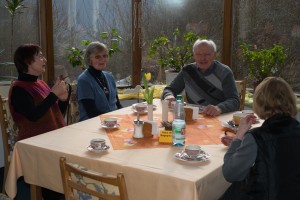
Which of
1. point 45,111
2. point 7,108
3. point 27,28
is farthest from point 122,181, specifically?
point 27,28

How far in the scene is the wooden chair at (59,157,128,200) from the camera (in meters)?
1.30

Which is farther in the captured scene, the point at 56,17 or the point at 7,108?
the point at 56,17

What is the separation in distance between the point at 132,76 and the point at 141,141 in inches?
88.3

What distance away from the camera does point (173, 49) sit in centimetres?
411

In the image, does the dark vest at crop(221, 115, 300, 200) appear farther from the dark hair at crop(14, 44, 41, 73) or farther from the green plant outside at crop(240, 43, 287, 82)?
the green plant outside at crop(240, 43, 287, 82)

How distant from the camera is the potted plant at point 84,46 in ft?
12.2

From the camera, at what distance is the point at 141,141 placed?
1.96 m

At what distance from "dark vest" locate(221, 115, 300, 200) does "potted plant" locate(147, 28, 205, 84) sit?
2.58 metres

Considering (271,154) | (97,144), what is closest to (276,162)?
(271,154)

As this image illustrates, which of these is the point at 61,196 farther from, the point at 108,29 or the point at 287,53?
the point at 287,53

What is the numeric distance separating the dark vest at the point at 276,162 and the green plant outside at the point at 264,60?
2410 mm

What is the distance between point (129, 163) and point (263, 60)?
8.28 ft

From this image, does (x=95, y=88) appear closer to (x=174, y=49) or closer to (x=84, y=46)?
(x=84, y=46)

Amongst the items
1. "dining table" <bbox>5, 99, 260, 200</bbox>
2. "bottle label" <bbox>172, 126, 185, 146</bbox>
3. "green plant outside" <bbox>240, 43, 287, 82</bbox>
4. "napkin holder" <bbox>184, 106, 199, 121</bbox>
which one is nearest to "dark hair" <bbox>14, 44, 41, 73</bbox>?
"dining table" <bbox>5, 99, 260, 200</bbox>
